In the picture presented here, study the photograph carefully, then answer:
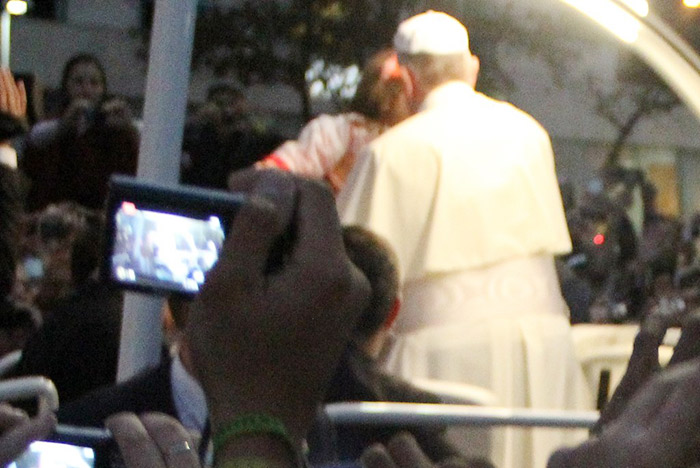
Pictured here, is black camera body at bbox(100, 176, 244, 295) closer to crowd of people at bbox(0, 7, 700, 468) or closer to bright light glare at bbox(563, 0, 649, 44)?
crowd of people at bbox(0, 7, 700, 468)

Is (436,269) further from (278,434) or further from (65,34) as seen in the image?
(65,34)

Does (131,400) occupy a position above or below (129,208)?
below

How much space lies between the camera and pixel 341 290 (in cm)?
99

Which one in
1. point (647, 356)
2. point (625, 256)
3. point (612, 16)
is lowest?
point (625, 256)

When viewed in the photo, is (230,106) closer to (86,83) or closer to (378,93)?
(86,83)

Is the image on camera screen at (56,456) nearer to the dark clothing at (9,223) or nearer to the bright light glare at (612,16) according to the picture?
the bright light glare at (612,16)

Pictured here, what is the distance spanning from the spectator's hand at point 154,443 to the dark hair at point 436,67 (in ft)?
7.48

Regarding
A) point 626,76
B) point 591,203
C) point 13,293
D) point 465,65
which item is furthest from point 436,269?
point 626,76

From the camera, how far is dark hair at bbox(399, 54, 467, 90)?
348cm

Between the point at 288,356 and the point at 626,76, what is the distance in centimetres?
1328

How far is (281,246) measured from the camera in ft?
3.23

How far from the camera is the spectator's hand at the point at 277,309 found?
3.17 feet

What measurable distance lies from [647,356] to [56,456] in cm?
65

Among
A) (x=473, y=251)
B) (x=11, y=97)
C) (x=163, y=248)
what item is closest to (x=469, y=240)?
(x=473, y=251)
